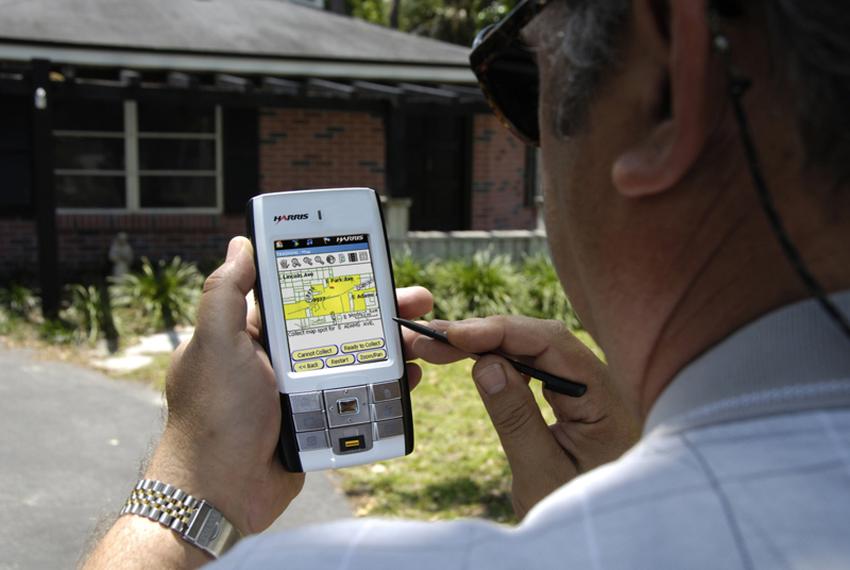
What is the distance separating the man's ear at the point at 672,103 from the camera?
0.86m

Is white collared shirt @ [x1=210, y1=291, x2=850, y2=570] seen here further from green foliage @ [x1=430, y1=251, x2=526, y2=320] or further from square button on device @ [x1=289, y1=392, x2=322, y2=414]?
green foliage @ [x1=430, y1=251, x2=526, y2=320]

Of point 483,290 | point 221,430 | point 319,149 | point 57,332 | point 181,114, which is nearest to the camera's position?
point 221,430

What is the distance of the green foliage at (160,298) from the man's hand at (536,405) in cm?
822

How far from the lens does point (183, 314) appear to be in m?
9.79

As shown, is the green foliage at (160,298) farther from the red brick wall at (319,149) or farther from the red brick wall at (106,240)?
the red brick wall at (319,149)

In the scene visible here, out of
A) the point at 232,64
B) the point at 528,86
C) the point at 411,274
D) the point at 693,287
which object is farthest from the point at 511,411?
the point at 232,64

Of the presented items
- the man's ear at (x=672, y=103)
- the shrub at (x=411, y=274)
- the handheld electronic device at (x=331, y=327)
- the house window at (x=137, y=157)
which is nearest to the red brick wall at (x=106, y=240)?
the house window at (x=137, y=157)

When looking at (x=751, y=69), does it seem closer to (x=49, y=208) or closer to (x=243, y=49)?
(x=49, y=208)

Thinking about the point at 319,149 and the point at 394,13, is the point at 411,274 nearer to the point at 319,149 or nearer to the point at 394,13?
the point at 319,149

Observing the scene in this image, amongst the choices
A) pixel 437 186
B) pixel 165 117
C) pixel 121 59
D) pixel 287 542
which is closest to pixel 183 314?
pixel 121 59

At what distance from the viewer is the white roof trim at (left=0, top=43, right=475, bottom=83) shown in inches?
399

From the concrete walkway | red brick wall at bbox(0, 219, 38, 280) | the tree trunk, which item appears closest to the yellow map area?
the concrete walkway

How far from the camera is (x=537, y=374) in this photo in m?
1.83

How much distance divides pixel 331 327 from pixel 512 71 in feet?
2.48
